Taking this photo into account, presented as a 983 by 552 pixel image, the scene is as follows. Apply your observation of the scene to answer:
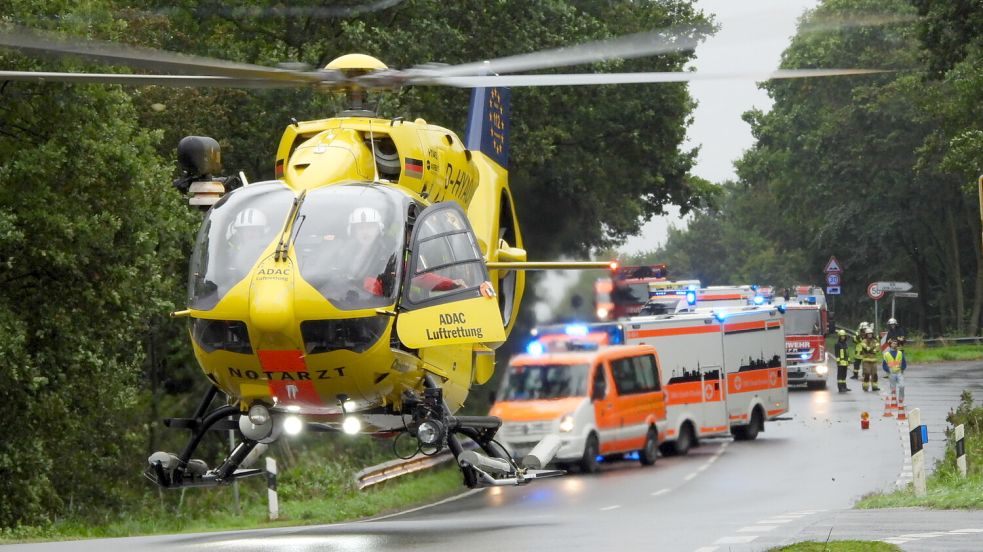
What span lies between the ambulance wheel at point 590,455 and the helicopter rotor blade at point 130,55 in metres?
15.3

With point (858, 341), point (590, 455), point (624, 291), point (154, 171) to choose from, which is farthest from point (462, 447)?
point (858, 341)

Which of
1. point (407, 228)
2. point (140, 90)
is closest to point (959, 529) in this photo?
point (407, 228)

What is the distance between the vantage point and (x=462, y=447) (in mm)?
15047

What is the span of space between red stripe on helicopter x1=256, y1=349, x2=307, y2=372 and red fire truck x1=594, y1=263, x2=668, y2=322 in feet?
45.7

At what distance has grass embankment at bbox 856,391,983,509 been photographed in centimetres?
1660

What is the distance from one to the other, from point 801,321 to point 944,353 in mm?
15774

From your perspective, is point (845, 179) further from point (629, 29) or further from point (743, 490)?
point (743, 490)

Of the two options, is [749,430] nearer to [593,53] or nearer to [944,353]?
[593,53]

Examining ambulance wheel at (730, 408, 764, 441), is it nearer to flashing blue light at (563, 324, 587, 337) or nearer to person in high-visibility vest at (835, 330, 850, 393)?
flashing blue light at (563, 324, 587, 337)

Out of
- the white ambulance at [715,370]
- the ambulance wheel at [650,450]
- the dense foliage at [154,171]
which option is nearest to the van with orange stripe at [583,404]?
the ambulance wheel at [650,450]

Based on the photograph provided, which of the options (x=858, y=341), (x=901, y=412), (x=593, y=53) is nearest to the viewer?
(x=593, y=53)

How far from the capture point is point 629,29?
153 ft

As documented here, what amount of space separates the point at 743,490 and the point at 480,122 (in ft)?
27.5

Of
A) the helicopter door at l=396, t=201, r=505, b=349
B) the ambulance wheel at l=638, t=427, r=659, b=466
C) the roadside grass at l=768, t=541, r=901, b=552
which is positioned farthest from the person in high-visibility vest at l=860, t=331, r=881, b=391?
the roadside grass at l=768, t=541, r=901, b=552
